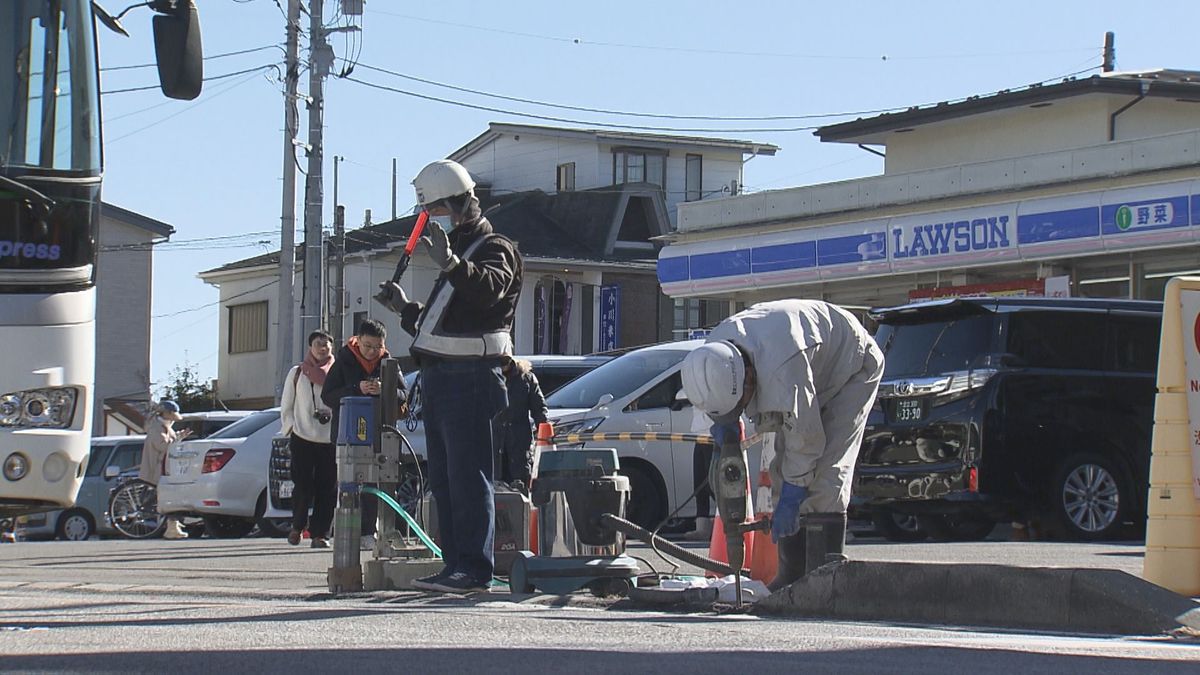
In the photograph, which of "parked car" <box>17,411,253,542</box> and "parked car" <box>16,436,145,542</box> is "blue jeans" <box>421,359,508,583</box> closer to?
"parked car" <box>17,411,253,542</box>

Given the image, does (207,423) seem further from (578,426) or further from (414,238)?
(414,238)

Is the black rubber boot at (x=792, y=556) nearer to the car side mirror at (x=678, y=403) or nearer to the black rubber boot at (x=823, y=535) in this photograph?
the black rubber boot at (x=823, y=535)

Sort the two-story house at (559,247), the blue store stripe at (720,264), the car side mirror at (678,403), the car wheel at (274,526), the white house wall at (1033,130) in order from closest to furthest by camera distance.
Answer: the car side mirror at (678,403)
the car wheel at (274,526)
the white house wall at (1033,130)
the blue store stripe at (720,264)
the two-story house at (559,247)

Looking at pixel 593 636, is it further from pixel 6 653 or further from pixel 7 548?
pixel 7 548

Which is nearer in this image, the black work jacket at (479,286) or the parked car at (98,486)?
the black work jacket at (479,286)

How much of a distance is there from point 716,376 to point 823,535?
1025mm

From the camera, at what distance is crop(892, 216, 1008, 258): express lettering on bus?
27.2m

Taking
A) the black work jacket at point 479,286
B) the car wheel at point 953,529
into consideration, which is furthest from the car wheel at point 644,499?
the black work jacket at point 479,286

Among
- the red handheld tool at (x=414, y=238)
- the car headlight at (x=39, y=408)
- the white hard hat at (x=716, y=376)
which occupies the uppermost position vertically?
the red handheld tool at (x=414, y=238)

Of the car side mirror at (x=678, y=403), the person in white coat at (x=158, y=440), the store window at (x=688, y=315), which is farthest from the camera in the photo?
the store window at (x=688, y=315)

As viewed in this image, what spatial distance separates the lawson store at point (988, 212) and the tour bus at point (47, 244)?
18.6 metres

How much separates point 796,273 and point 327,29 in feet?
30.7

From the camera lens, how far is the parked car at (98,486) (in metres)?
22.7

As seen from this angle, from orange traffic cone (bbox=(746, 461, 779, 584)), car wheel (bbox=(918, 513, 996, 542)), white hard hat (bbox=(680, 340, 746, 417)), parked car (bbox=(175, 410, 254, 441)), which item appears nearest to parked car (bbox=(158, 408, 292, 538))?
parked car (bbox=(175, 410, 254, 441))
